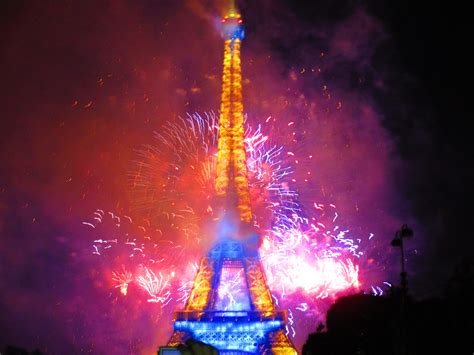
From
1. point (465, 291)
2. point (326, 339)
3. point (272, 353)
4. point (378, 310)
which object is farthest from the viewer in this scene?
point (272, 353)

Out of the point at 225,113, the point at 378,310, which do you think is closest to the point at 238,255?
the point at 225,113

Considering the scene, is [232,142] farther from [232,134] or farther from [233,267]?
[233,267]

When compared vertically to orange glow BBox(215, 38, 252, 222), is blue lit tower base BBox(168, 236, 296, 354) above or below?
below

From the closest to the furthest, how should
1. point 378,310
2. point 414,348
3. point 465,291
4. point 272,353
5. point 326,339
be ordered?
point 465,291, point 414,348, point 378,310, point 326,339, point 272,353

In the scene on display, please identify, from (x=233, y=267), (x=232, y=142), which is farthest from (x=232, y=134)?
(x=233, y=267)

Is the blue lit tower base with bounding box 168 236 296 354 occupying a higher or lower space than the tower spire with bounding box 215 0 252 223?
lower

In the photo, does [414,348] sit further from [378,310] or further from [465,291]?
[378,310]
